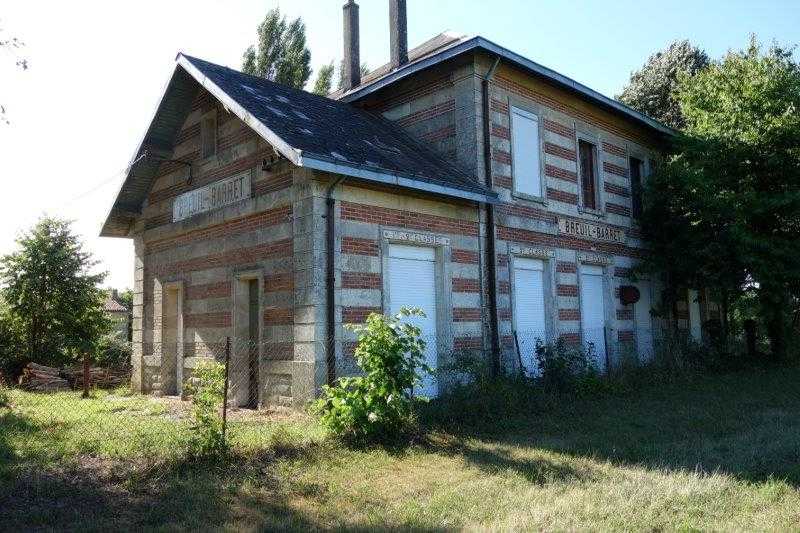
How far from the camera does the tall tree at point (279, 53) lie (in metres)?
27.7

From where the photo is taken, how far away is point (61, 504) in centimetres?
546

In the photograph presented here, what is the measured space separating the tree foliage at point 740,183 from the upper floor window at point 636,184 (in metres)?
0.71

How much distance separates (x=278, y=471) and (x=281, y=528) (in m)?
1.63

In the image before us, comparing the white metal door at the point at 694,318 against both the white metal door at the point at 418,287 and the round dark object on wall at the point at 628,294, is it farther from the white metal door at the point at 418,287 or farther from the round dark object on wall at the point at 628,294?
the white metal door at the point at 418,287

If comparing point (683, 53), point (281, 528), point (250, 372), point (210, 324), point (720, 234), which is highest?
point (683, 53)

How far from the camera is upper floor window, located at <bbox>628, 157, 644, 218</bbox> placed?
1658 cm

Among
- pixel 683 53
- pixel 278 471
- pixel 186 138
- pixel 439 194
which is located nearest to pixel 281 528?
pixel 278 471

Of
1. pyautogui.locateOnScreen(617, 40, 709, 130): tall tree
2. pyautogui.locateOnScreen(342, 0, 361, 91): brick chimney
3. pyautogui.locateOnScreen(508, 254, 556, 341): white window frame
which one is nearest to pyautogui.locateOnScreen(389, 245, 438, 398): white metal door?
pyautogui.locateOnScreen(508, 254, 556, 341): white window frame

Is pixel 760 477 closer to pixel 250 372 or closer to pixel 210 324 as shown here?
pixel 250 372

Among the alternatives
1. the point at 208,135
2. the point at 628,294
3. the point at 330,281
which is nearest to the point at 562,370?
the point at 330,281

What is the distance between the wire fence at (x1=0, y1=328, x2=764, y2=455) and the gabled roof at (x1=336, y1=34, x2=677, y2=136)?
16.6 feet

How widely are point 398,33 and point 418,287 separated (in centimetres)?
683

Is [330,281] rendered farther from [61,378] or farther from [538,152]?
[61,378]

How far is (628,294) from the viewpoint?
15.4m
